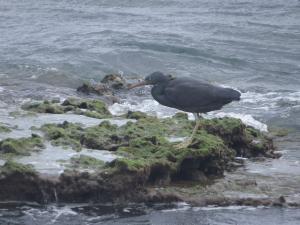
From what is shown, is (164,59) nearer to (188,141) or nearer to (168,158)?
(188,141)

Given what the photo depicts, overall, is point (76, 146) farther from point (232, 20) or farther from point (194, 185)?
point (232, 20)

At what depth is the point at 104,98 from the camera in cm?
1517

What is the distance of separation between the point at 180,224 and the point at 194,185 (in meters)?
1.06

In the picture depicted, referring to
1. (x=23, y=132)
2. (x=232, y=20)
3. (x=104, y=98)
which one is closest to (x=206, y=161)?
(x=23, y=132)

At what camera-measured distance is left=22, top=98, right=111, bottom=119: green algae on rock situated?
38.5 ft

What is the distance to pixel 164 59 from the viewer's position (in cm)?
2006

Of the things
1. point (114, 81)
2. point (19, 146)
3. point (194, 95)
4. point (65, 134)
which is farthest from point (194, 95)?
point (114, 81)

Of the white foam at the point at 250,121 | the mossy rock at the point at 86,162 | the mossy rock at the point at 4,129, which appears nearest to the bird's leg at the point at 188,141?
the mossy rock at the point at 86,162

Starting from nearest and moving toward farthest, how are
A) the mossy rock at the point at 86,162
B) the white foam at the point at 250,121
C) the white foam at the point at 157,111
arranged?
1. the mossy rock at the point at 86,162
2. the white foam at the point at 250,121
3. the white foam at the point at 157,111

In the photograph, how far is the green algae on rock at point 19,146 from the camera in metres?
9.31

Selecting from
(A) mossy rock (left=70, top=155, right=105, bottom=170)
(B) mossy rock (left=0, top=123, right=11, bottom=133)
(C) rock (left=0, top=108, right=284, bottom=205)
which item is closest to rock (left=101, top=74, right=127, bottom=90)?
(C) rock (left=0, top=108, right=284, bottom=205)

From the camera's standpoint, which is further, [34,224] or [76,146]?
[76,146]

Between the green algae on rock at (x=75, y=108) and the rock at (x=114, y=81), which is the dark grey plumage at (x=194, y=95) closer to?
the green algae on rock at (x=75, y=108)

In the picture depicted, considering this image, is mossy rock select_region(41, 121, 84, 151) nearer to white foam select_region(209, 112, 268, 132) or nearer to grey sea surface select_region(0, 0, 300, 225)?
grey sea surface select_region(0, 0, 300, 225)
